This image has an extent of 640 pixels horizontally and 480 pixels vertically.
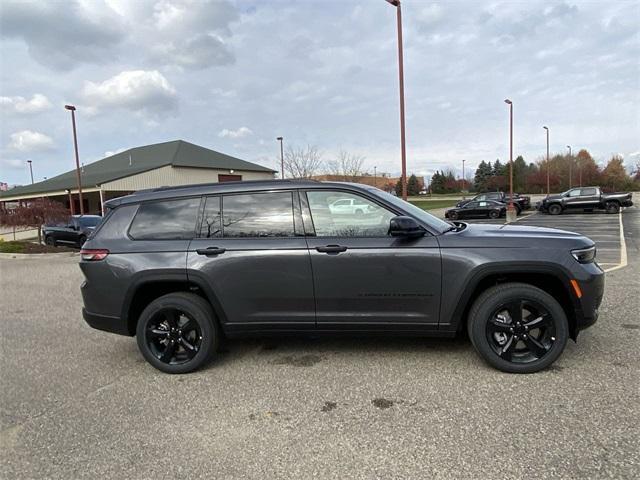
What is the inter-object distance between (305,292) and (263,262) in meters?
0.45

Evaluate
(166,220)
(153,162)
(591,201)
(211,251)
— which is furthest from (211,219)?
(153,162)

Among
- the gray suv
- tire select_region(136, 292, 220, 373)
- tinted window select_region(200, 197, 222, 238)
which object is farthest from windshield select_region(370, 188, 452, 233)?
tire select_region(136, 292, 220, 373)

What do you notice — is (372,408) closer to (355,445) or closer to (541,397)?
(355,445)

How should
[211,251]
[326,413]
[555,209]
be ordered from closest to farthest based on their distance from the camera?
[326,413]
[211,251]
[555,209]

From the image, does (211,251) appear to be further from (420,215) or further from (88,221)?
(88,221)

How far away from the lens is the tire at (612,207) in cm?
2502

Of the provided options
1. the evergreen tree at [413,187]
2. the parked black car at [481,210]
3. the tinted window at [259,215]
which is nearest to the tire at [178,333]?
the tinted window at [259,215]

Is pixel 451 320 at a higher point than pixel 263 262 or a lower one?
lower

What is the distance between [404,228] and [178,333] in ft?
7.43

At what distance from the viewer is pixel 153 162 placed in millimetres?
38688

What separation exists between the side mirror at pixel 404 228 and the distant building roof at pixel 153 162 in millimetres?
34151

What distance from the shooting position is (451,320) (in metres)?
3.74

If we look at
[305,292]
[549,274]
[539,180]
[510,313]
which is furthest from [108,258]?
[539,180]

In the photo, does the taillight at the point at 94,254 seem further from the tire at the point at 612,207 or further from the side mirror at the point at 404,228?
the tire at the point at 612,207
